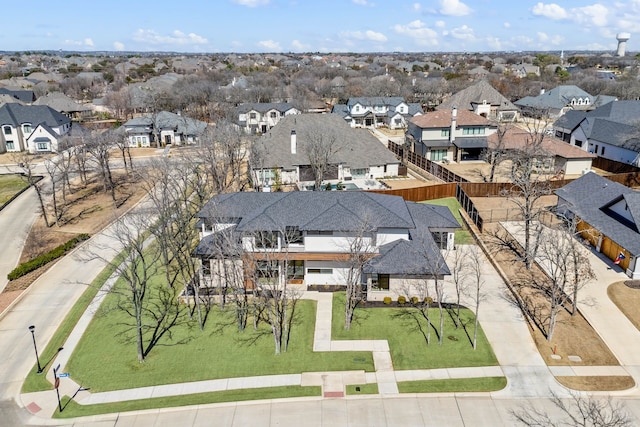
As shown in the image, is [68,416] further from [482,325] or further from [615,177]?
[615,177]

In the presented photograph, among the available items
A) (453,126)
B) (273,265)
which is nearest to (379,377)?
(273,265)

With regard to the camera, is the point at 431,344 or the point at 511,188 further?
Answer: the point at 511,188

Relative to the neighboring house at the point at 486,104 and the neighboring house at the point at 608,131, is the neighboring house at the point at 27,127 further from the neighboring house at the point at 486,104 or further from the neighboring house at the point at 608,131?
the neighboring house at the point at 608,131

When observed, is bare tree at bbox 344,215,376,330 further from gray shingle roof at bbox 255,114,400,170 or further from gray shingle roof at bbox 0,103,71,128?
gray shingle roof at bbox 0,103,71,128

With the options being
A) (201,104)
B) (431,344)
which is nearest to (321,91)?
(201,104)

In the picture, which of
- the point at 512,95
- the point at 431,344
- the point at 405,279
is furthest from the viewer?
the point at 512,95
